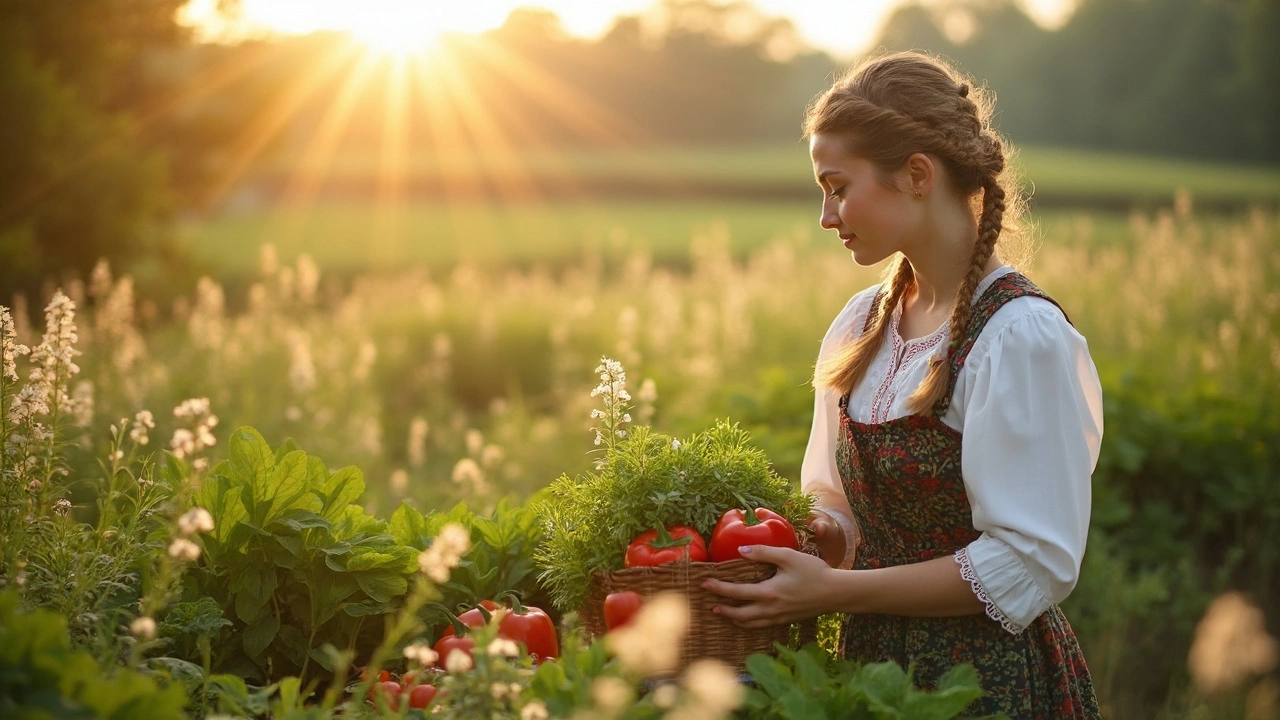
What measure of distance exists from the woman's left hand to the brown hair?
20.1 inches

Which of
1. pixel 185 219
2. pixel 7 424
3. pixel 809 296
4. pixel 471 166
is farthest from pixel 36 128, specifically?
pixel 471 166

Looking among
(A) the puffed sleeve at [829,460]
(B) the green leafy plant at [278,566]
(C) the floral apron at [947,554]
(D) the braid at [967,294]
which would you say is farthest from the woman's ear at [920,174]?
(B) the green leafy plant at [278,566]

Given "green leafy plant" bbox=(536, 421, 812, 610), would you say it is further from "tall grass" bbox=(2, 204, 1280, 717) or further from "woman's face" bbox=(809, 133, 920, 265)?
"tall grass" bbox=(2, 204, 1280, 717)

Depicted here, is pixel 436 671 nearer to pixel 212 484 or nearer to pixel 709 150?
pixel 212 484

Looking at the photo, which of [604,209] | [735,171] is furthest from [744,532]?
[735,171]

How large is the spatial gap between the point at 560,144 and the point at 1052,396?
53.1 meters

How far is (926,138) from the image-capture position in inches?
98.0

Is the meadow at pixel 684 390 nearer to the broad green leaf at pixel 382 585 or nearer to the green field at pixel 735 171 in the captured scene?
the broad green leaf at pixel 382 585

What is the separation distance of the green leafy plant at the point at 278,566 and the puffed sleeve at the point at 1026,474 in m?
1.25

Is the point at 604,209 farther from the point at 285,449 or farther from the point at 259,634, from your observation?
the point at 259,634

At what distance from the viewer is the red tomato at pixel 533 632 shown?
7.05ft

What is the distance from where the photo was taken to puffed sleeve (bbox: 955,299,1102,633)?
2.17 meters

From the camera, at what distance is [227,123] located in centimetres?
1596

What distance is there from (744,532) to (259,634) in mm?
1054
